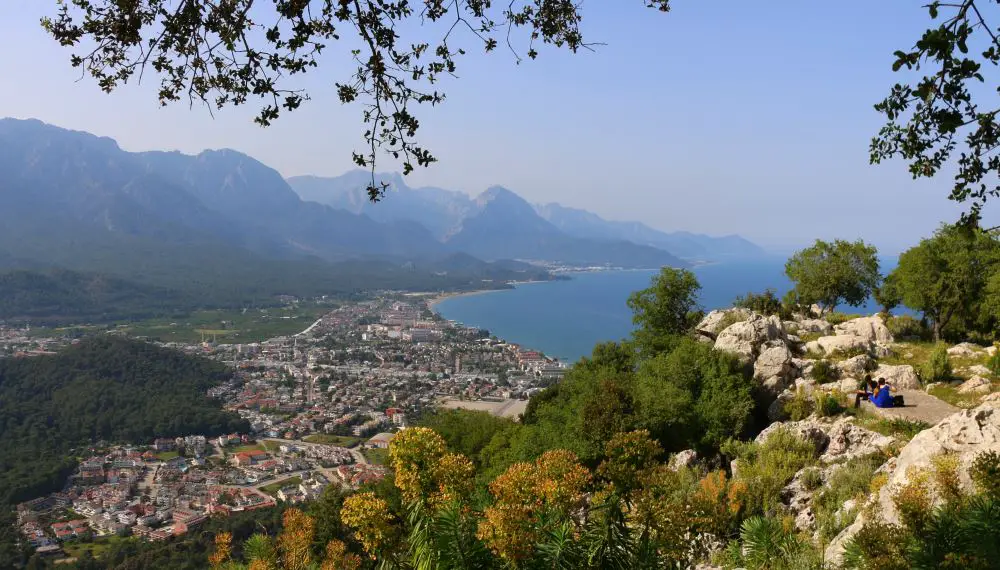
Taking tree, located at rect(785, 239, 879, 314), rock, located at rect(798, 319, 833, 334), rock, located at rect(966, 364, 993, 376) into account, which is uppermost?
tree, located at rect(785, 239, 879, 314)

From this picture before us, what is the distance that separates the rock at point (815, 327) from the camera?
1685 cm

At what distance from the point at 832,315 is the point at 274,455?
34.0 m

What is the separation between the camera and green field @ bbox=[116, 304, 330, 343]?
2992 inches

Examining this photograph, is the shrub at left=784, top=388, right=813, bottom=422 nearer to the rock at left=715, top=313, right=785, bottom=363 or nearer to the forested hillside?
the rock at left=715, top=313, right=785, bottom=363

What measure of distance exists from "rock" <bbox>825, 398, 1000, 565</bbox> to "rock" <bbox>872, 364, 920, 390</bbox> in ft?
16.9

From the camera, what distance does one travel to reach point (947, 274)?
53.3 ft

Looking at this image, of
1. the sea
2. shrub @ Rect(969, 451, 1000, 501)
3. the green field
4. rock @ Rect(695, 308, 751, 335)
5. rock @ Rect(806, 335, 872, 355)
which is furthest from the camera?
the green field

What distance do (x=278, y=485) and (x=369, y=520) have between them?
102ft

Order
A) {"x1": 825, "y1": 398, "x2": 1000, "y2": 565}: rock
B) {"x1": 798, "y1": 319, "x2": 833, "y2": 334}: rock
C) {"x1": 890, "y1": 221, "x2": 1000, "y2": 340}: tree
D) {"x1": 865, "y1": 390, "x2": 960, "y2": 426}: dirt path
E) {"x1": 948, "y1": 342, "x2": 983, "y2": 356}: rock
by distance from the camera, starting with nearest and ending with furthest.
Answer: {"x1": 825, "y1": 398, "x2": 1000, "y2": 565}: rock, {"x1": 865, "y1": 390, "x2": 960, "y2": 426}: dirt path, {"x1": 948, "y1": 342, "x2": 983, "y2": 356}: rock, {"x1": 890, "y1": 221, "x2": 1000, "y2": 340}: tree, {"x1": 798, "y1": 319, "x2": 833, "y2": 334}: rock

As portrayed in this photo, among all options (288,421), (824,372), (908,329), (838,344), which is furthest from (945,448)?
(288,421)

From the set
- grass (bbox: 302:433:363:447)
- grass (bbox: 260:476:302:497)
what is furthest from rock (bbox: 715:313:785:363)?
grass (bbox: 302:433:363:447)

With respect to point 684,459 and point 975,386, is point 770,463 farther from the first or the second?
point 975,386

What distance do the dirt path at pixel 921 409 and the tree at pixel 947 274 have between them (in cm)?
746

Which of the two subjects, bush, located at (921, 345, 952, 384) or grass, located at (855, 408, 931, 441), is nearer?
grass, located at (855, 408, 931, 441)
